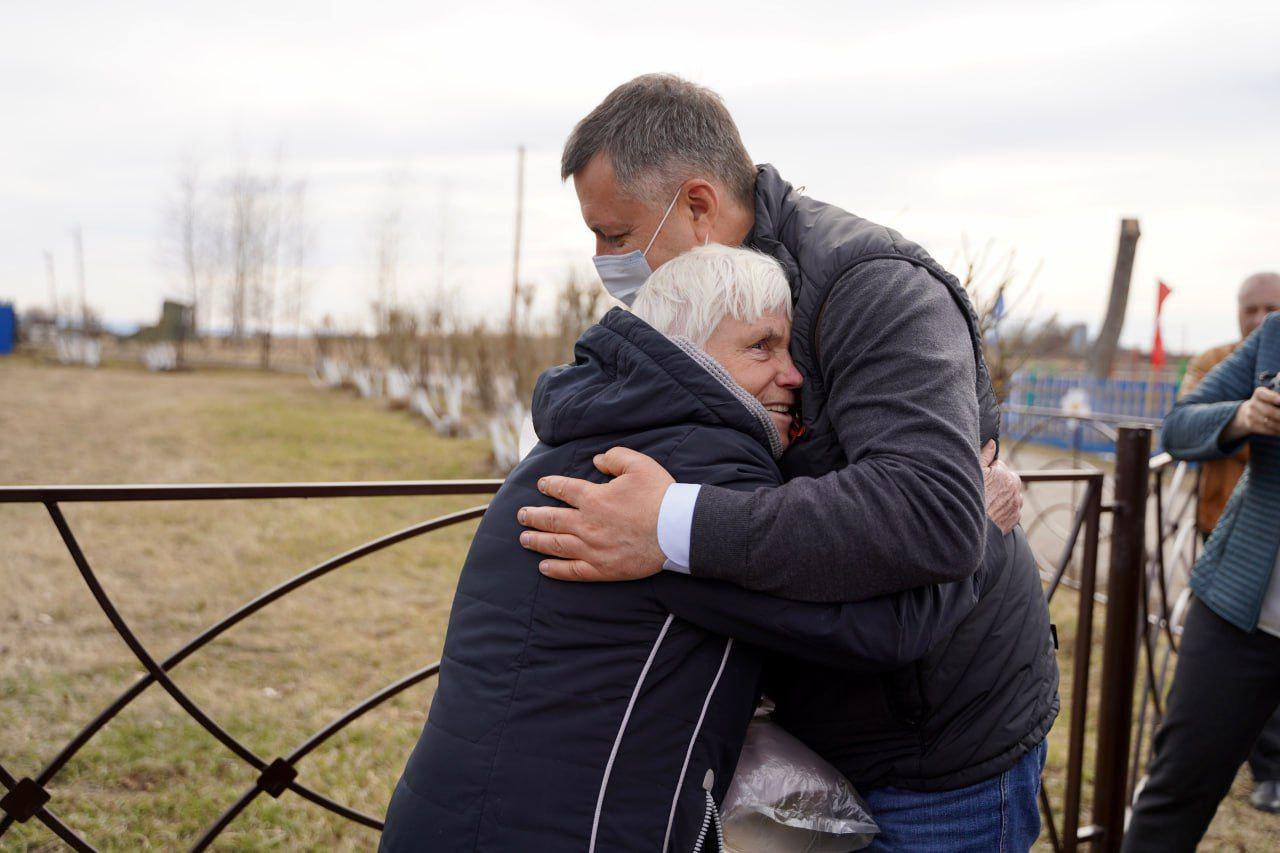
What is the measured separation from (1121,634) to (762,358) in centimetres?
187

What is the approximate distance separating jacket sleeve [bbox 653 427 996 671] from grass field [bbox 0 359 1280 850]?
8.94ft

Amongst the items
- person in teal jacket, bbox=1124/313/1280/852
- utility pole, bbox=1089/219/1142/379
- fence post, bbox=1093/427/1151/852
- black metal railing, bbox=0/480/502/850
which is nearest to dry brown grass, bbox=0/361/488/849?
black metal railing, bbox=0/480/502/850

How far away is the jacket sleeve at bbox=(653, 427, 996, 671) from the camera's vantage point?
3.63 ft

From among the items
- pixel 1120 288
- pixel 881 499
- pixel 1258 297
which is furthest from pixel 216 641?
pixel 1120 288

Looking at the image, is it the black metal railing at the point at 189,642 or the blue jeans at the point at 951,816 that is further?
the black metal railing at the point at 189,642

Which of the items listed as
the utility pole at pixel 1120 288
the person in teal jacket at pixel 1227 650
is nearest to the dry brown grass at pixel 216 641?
the person in teal jacket at pixel 1227 650

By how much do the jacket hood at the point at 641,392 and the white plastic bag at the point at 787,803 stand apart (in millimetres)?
448

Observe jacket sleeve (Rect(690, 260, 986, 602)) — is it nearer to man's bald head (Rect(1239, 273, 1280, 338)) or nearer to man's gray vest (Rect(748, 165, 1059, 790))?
man's gray vest (Rect(748, 165, 1059, 790))

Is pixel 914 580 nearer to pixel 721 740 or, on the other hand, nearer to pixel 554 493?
pixel 721 740

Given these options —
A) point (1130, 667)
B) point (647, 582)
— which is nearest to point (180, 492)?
point (647, 582)

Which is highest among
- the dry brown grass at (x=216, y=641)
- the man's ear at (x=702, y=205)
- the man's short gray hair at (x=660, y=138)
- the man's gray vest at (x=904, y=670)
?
the man's short gray hair at (x=660, y=138)

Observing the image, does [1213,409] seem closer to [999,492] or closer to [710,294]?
[999,492]

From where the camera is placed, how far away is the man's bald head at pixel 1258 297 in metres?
4.24

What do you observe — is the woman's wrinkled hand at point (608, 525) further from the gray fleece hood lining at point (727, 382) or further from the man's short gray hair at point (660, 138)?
the man's short gray hair at point (660, 138)
